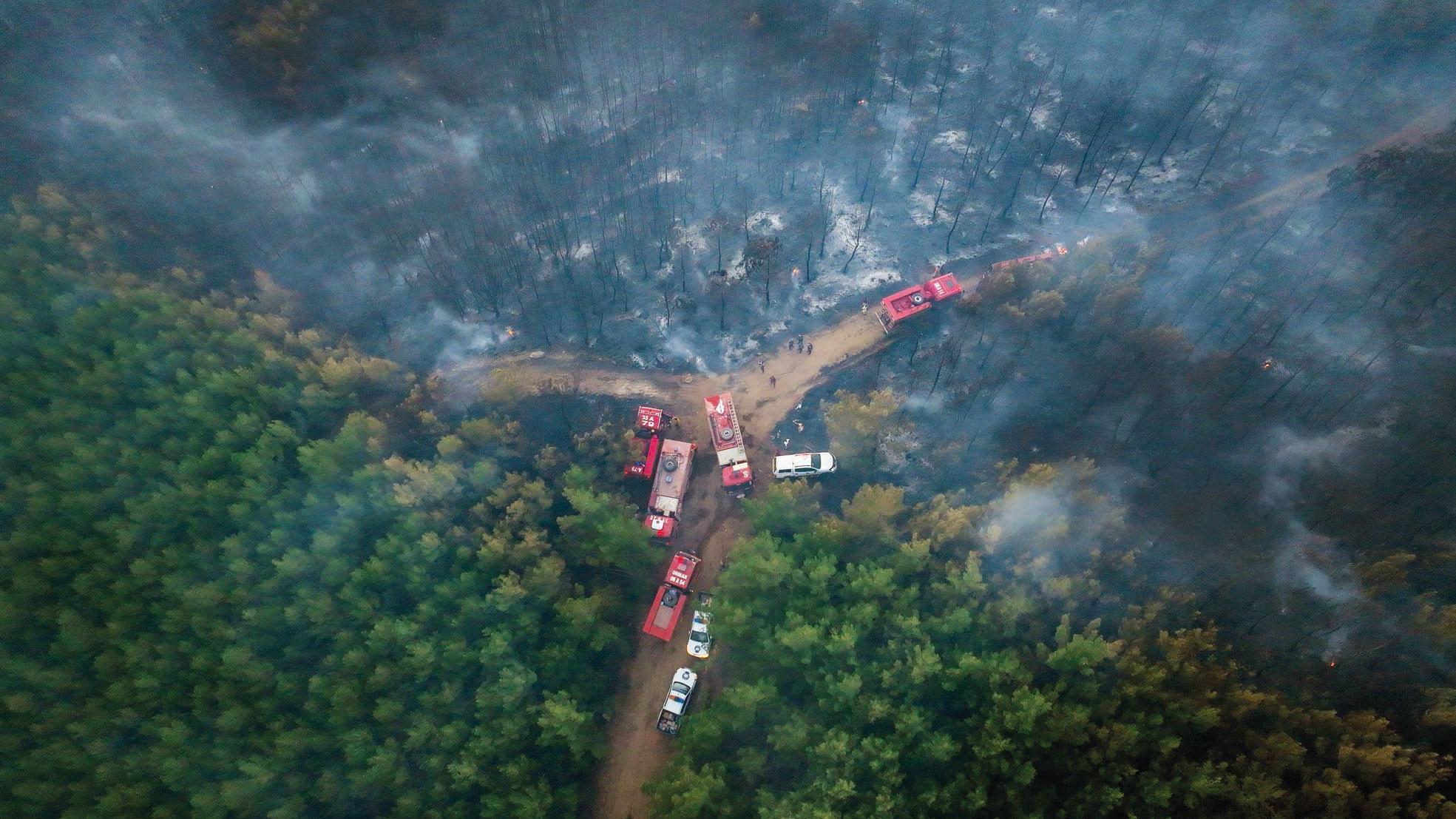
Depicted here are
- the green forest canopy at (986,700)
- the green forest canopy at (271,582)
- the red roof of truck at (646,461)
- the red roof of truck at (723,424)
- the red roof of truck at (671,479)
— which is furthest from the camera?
the red roof of truck at (723,424)

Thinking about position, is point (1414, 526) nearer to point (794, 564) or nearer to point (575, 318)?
point (794, 564)

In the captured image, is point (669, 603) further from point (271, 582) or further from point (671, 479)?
point (271, 582)

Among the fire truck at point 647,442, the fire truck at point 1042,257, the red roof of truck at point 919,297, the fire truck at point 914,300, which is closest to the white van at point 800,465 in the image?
the fire truck at point 647,442

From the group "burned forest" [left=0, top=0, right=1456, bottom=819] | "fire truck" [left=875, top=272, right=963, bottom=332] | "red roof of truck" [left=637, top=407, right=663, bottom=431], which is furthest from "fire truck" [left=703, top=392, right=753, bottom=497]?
"fire truck" [left=875, top=272, right=963, bottom=332]

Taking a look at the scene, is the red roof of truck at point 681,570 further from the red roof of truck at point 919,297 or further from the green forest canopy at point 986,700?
the red roof of truck at point 919,297

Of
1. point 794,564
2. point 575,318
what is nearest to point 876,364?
point 794,564

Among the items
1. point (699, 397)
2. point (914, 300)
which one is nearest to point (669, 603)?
point (699, 397)
